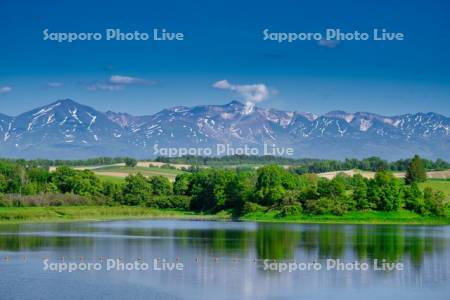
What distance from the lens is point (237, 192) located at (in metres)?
125

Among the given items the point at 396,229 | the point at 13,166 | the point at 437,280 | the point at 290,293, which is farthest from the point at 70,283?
the point at 13,166

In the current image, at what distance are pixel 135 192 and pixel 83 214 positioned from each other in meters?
22.2

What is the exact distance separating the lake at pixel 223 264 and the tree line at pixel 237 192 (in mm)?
25402

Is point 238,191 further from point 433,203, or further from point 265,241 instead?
point 265,241

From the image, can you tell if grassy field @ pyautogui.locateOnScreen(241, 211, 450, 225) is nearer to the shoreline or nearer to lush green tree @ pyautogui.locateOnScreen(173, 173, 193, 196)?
the shoreline

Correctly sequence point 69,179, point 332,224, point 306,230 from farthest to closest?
point 69,179, point 332,224, point 306,230

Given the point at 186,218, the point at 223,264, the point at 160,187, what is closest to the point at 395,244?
the point at 223,264

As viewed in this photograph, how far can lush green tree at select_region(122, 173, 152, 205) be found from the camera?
134 metres

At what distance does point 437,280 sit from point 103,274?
19.4 m

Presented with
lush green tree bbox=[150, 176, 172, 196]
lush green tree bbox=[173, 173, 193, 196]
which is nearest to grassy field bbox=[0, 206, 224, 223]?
lush green tree bbox=[173, 173, 193, 196]

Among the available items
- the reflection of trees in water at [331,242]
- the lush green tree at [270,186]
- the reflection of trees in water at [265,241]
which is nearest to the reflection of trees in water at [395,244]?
the reflection of trees in water at [265,241]

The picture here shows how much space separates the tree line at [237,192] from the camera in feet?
349

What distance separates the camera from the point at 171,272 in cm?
4797

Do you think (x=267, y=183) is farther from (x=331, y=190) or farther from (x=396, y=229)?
(x=396, y=229)
